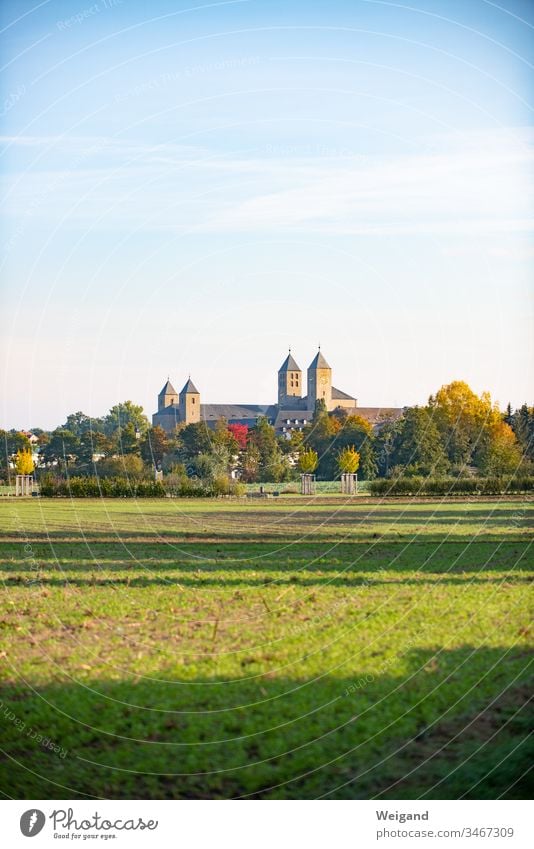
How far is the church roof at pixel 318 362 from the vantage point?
4579 inches

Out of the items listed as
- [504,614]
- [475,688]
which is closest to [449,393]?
[504,614]

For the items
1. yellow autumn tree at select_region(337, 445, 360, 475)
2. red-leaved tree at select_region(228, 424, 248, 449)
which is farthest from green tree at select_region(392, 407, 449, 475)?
red-leaved tree at select_region(228, 424, 248, 449)

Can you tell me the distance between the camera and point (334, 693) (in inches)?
313

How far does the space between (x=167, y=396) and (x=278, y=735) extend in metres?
94.3

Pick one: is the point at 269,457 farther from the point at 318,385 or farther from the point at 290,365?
the point at 290,365

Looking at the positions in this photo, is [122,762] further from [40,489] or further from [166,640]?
[40,489]

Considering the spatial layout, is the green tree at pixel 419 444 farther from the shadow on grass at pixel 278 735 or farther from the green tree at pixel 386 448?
the shadow on grass at pixel 278 735

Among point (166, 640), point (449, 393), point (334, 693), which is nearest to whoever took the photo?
point (334, 693)

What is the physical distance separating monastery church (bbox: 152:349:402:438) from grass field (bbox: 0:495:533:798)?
7061 centimetres

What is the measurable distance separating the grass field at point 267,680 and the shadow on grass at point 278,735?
0.05 feet

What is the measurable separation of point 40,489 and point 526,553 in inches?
1414

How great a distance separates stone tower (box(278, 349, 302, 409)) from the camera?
11515cm

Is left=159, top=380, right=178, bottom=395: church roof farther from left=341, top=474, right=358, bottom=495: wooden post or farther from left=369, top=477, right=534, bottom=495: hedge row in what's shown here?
left=369, top=477, right=534, bottom=495: hedge row
